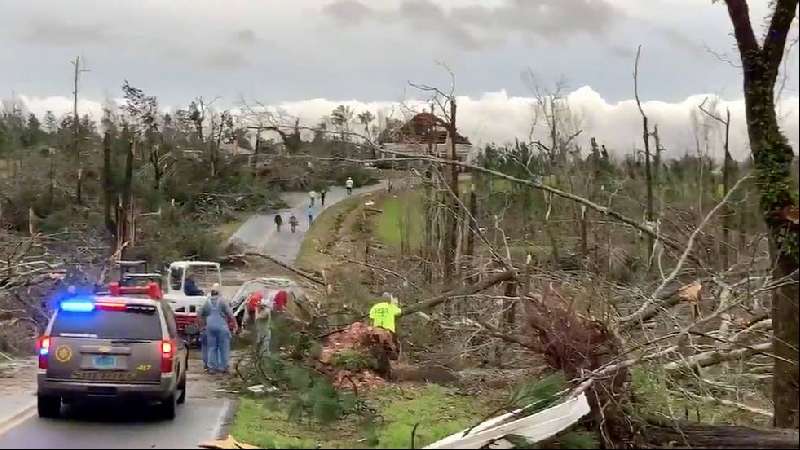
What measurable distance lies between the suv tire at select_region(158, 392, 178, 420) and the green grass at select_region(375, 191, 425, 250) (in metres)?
19.6

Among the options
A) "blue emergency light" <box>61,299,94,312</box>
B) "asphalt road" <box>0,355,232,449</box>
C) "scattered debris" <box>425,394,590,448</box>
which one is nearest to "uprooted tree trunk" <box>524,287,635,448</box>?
"scattered debris" <box>425,394,590,448</box>

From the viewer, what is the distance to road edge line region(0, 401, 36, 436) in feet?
33.7

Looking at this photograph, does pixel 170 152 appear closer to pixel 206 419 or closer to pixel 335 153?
pixel 335 153

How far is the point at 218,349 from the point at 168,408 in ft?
18.0

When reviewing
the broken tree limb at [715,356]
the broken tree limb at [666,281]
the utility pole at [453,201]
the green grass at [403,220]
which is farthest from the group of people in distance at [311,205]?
the broken tree limb at [715,356]

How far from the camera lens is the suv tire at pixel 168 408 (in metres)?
10.7

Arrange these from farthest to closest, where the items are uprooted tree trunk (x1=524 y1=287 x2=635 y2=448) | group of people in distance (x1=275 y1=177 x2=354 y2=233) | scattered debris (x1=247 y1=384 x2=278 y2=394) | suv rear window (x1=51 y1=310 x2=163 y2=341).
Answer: group of people in distance (x1=275 y1=177 x2=354 y2=233) → scattered debris (x1=247 y1=384 x2=278 y2=394) → suv rear window (x1=51 y1=310 x2=163 y2=341) → uprooted tree trunk (x1=524 y1=287 x2=635 y2=448)

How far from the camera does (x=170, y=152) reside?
5212 cm

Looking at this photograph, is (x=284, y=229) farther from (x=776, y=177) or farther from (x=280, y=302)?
(x=776, y=177)

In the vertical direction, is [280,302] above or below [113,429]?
above

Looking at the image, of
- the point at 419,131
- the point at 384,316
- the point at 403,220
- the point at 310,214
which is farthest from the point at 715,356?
the point at 310,214

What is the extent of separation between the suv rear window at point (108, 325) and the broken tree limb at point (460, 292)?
23.0 ft

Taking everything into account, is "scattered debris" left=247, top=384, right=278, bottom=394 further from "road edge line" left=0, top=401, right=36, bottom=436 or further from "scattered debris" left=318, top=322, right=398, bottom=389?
"road edge line" left=0, top=401, right=36, bottom=436

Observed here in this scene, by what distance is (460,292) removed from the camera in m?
17.6
